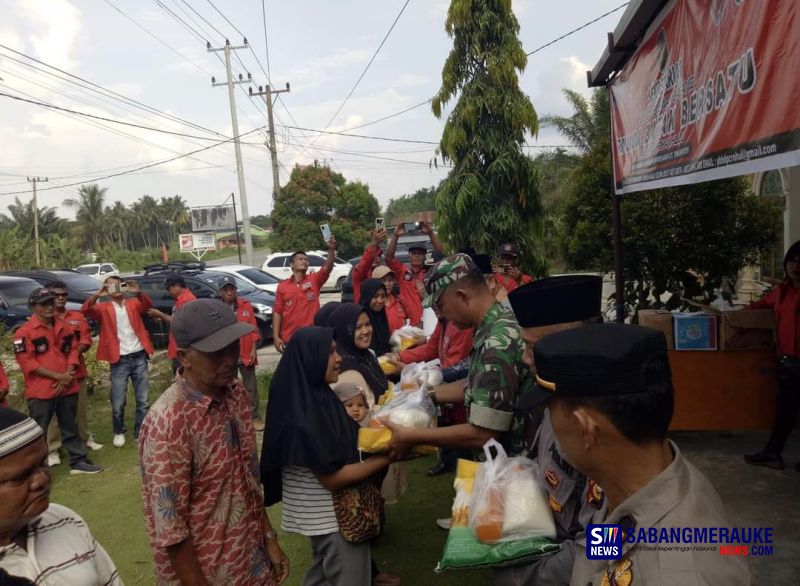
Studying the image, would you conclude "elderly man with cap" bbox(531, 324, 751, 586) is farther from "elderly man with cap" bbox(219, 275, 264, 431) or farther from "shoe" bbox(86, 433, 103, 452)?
"shoe" bbox(86, 433, 103, 452)

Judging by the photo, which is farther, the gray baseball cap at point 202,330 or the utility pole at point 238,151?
the utility pole at point 238,151

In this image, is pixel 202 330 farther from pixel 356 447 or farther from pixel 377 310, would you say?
pixel 377 310

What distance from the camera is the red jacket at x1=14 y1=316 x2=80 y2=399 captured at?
5.83m

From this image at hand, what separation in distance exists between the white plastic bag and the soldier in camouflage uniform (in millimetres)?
388

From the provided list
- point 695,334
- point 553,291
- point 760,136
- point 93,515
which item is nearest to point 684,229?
point 695,334

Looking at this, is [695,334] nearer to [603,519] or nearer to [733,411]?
[733,411]

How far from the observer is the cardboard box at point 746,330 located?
4.96 metres

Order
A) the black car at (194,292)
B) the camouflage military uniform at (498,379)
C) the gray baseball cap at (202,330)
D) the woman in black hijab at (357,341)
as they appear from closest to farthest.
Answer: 1. the gray baseball cap at (202,330)
2. the camouflage military uniform at (498,379)
3. the woman in black hijab at (357,341)
4. the black car at (194,292)

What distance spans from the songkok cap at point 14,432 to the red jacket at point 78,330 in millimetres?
5032

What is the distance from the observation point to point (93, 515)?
5.21 metres

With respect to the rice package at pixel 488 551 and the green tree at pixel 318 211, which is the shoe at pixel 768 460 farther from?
the green tree at pixel 318 211

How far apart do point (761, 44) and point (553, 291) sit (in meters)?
1.48

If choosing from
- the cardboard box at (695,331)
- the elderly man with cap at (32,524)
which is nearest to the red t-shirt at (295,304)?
the cardboard box at (695,331)

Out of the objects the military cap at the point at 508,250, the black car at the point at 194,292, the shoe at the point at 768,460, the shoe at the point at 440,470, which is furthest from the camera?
the black car at the point at 194,292
